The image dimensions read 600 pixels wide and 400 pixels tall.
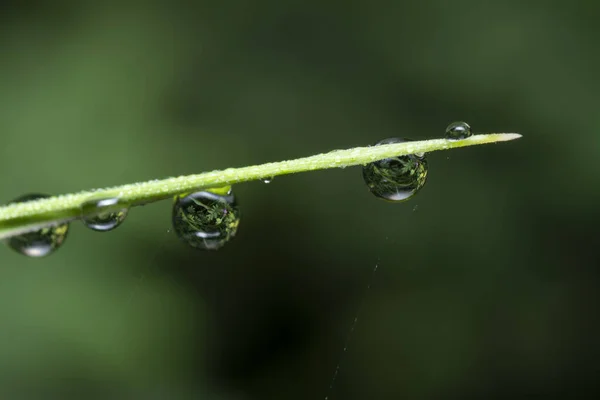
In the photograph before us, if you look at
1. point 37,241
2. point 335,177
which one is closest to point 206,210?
point 37,241

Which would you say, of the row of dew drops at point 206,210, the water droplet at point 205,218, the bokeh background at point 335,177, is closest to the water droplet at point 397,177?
the row of dew drops at point 206,210

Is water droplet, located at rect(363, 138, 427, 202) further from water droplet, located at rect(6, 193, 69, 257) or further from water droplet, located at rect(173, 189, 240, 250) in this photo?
water droplet, located at rect(6, 193, 69, 257)

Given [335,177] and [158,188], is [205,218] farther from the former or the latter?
[335,177]

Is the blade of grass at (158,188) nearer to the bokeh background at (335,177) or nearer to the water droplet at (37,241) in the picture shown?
the water droplet at (37,241)

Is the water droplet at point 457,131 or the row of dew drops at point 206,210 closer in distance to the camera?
the row of dew drops at point 206,210

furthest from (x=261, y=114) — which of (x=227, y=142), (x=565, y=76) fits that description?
(x=565, y=76)

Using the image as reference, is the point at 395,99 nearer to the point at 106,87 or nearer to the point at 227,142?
the point at 227,142

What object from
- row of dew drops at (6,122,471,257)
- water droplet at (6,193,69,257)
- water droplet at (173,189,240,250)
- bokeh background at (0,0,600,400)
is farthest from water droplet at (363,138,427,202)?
bokeh background at (0,0,600,400)
